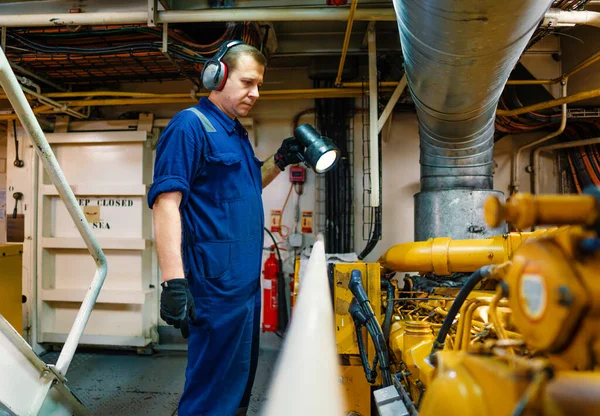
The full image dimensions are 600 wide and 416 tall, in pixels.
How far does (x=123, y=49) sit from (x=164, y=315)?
221 centimetres

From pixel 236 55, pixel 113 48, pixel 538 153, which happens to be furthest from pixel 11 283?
pixel 538 153

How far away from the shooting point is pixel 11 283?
9.81 ft

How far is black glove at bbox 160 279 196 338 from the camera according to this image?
1320 mm

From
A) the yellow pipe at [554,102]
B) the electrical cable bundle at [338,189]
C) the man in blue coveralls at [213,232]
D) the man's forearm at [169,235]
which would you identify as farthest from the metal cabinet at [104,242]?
the yellow pipe at [554,102]

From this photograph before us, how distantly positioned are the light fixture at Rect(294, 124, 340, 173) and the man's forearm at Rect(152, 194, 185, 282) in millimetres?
700

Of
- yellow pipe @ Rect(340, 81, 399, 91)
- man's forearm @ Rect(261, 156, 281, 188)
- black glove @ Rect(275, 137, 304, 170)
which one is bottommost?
man's forearm @ Rect(261, 156, 281, 188)

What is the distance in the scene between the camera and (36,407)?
136 centimetres

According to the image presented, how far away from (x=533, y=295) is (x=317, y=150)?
1.32 meters

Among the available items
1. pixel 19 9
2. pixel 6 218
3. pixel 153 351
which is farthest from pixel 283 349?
pixel 19 9

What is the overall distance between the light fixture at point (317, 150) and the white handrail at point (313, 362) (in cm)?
67

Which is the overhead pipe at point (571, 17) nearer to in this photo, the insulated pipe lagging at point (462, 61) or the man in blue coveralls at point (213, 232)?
the insulated pipe lagging at point (462, 61)

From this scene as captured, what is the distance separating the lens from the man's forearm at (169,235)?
1377 millimetres

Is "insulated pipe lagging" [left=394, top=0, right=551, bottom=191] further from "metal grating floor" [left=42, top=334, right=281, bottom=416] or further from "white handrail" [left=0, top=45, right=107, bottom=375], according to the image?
"metal grating floor" [left=42, top=334, right=281, bottom=416]

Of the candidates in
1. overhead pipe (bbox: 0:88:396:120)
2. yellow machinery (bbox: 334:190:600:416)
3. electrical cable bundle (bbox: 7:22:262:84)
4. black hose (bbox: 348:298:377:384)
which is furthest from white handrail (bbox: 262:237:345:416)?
electrical cable bundle (bbox: 7:22:262:84)
